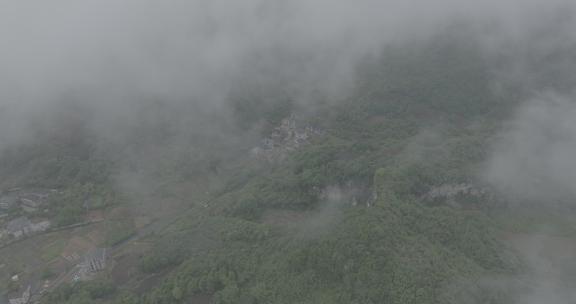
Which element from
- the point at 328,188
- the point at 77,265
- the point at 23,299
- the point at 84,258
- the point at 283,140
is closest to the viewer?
the point at 23,299

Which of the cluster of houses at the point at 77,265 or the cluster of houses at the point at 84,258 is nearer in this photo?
the cluster of houses at the point at 77,265

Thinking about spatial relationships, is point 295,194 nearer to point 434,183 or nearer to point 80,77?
point 434,183

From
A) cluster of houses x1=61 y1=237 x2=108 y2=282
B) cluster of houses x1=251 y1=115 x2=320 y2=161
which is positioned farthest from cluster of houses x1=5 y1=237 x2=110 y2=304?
cluster of houses x1=251 y1=115 x2=320 y2=161

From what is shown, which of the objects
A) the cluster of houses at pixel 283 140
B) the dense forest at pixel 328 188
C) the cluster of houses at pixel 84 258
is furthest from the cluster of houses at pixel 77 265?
the cluster of houses at pixel 283 140

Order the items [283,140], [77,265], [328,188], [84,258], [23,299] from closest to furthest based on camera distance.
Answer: [23,299]
[77,265]
[84,258]
[328,188]
[283,140]

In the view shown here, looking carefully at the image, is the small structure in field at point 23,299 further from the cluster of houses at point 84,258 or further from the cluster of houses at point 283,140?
the cluster of houses at point 283,140

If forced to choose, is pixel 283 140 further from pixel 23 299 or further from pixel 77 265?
pixel 23 299

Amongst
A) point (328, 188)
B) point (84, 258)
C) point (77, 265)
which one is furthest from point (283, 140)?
point (77, 265)

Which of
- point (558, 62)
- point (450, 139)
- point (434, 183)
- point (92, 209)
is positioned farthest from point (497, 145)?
point (92, 209)
